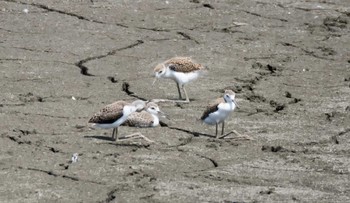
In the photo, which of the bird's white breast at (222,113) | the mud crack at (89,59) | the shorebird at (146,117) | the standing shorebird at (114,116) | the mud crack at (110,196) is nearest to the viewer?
the mud crack at (110,196)

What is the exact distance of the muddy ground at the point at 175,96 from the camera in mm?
7918

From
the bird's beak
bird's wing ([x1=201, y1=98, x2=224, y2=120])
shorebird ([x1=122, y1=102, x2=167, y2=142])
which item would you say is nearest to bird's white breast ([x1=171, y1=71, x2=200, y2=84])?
the bird's beak

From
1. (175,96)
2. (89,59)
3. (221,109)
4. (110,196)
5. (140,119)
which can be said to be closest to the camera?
(110,196)

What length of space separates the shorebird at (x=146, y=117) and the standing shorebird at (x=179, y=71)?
906mm

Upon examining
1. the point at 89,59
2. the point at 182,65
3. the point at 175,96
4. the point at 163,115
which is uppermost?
the point at 182,65

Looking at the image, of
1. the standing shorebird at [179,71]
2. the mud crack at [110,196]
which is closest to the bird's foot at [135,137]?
the mud crack at [110,196]

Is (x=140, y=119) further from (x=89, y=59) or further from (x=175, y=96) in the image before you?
(x=89, y=59)

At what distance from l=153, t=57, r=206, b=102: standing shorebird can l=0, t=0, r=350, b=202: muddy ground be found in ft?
0.71

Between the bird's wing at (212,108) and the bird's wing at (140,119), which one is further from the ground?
the bird's wing at (212,108)

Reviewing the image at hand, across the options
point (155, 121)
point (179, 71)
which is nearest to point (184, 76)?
point (179, 71)

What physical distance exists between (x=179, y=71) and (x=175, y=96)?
323 mm

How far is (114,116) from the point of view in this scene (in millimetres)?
8695

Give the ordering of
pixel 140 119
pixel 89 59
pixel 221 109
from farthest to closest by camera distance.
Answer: pixel 89 59, pixel 140 119, pixel 221 109

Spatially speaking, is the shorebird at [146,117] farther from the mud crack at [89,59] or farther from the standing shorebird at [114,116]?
the mud crack at [89,59]
